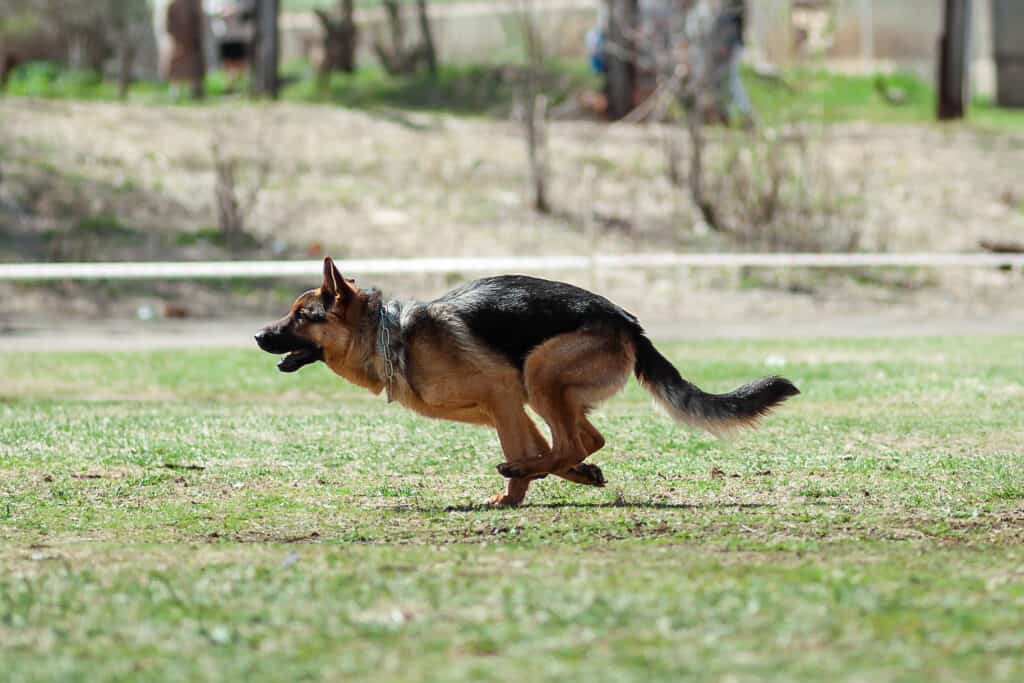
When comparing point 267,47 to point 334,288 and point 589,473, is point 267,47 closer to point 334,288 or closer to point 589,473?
point 334,288

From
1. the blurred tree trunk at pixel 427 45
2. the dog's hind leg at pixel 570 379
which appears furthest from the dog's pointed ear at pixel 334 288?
the blurred tree trunk at pixel 427 45

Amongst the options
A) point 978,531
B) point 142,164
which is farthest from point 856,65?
point 978,531

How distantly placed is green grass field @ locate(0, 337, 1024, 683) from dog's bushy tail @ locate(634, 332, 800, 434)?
42 centimetres

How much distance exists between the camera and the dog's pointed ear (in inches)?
338

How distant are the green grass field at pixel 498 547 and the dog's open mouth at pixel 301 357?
0.66m

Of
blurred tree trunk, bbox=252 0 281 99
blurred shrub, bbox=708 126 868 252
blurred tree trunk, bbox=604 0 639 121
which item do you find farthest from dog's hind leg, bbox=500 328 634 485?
blurred tree trunk, bbox=252 0 281 99

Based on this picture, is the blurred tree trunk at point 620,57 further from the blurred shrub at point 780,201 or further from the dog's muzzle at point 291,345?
the dog's muzzle at point 291,345

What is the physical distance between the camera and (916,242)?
2589 centimetres

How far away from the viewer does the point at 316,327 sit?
8664 millimetres

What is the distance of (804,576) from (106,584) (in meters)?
2.64

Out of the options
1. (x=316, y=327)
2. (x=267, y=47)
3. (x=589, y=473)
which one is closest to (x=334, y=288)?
(x=316, y=327)

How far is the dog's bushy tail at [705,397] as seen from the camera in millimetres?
8031

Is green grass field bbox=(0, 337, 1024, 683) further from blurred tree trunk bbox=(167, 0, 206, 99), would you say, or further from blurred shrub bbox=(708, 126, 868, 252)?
blurred tree trunk bbox=(167, 0, 206, 99)

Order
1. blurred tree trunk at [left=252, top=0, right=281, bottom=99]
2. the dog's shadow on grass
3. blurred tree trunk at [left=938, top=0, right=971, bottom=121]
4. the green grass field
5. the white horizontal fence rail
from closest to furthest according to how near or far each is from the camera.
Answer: the green grass field < the dog's shadow on grass < the white horizontal fence rail < blurred tree trunk at [left=252, top=0, right=281, bottom=99] < blurred tree trunk at [left=938, top=0, right=971, bottom=121]
